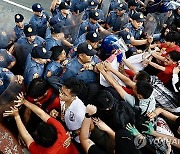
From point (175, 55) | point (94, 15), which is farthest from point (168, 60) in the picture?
point (94, 15)

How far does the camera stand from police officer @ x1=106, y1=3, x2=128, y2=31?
6.62 m

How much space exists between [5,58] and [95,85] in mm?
1497

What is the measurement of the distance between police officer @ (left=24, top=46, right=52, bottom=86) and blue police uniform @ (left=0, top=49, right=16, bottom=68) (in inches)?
18.9

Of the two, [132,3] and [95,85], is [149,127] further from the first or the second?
[132,3]

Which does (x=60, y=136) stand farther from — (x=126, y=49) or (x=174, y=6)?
(x=174, y=6)

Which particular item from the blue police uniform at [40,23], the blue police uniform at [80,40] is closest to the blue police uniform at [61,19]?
the blue police uniform at [40,23]

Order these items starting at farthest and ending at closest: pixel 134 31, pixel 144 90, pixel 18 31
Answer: pixel 134 31, pixel 18 31, pixel 144 90

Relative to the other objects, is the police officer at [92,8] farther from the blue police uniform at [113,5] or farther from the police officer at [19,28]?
the police officer at [19,28]

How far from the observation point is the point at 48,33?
18.6 ft

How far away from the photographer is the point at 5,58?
486 centimetres

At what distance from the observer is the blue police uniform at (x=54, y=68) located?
15.2 feet

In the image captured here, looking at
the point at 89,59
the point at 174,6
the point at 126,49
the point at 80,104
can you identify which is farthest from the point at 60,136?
the point at 174,6

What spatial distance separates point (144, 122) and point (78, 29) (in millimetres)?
2550

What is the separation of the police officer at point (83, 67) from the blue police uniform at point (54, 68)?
0.11 m
